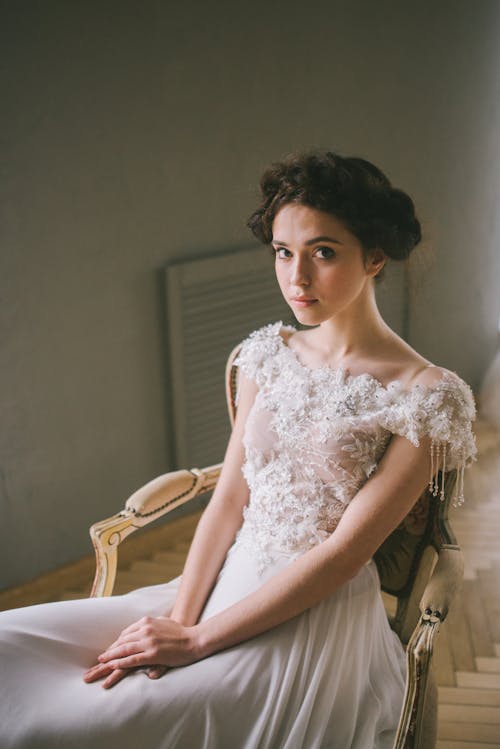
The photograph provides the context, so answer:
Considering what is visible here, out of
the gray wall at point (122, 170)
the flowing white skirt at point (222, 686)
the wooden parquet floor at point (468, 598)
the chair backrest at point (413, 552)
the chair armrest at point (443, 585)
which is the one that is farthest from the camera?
the gray wall at point (122, 170)

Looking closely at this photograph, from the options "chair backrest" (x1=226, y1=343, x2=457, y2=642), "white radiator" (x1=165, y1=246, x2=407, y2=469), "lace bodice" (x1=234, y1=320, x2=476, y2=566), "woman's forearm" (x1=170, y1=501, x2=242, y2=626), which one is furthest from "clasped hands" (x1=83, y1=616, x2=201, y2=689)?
"white radiator" (x1=165, y1=246, x2=407, y2=469)

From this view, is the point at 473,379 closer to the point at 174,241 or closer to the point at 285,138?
the point at 285,138

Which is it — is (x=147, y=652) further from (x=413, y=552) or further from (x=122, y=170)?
(x=122, y=170)

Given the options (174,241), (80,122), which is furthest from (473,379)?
(80,122)

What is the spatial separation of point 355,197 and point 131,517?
2.81 feet

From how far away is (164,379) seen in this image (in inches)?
115

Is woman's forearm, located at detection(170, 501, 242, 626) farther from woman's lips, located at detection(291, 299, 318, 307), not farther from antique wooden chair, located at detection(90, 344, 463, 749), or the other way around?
woman's lips, located at detection(291, 299, 318, 307)

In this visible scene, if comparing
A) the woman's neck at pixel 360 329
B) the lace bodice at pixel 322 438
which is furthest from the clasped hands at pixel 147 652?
the woman's neck at pixel 360 329

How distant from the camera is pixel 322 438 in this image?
154 cm

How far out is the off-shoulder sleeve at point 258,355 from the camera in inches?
68.7

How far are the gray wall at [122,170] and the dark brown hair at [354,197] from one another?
0.65 m

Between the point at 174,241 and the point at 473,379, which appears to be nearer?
the point at 174,241

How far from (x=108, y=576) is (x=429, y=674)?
748 millimetres

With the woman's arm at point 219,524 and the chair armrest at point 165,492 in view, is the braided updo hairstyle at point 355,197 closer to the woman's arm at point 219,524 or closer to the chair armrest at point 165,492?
the woman's arm at point 219,524
